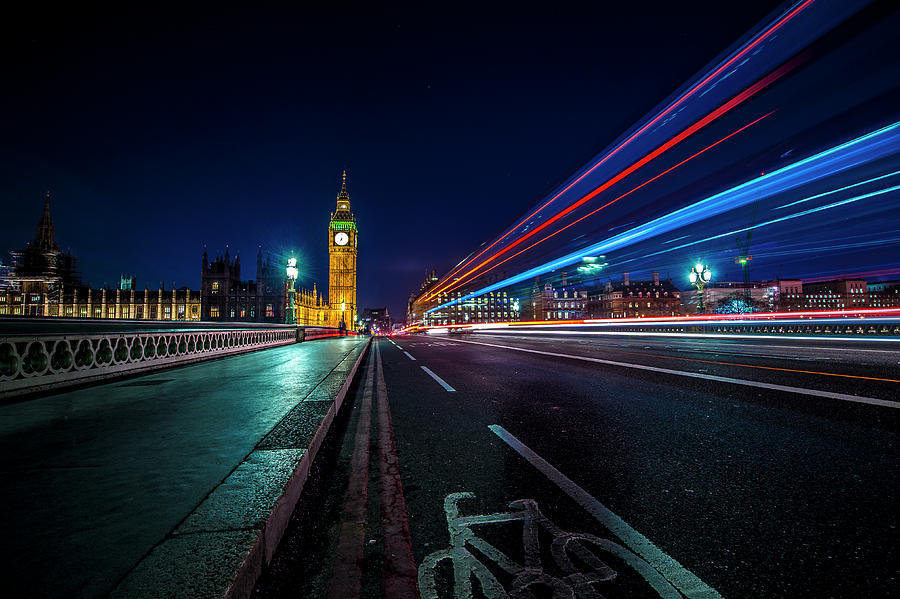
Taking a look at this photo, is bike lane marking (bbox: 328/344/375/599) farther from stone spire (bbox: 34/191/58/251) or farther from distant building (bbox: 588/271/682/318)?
distant building (bbox: 588/271/682/318)

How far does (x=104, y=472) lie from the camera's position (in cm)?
287

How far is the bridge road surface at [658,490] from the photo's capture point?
1.90 m

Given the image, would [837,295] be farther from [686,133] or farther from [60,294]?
[60,294]

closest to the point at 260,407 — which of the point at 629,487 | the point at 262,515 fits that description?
the point at 262,515

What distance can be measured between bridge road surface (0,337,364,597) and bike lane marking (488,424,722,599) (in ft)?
7.49

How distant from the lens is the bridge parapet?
6.51 meters

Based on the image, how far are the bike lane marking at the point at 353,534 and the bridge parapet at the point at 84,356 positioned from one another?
6338 mm

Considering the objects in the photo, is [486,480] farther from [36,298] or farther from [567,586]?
[36,298]

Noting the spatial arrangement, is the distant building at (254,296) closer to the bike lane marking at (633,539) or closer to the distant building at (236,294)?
the distant building at (236,294)

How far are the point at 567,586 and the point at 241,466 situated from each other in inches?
90.6

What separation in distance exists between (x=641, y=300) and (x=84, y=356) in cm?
15794

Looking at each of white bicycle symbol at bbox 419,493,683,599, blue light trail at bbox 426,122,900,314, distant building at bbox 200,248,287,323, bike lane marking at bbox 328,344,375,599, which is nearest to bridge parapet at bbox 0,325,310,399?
bike lane marking at bbox 328,344,375,599

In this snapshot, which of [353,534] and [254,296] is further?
[254,296]

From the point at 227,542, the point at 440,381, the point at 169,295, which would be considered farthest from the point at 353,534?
the point at 169,295
